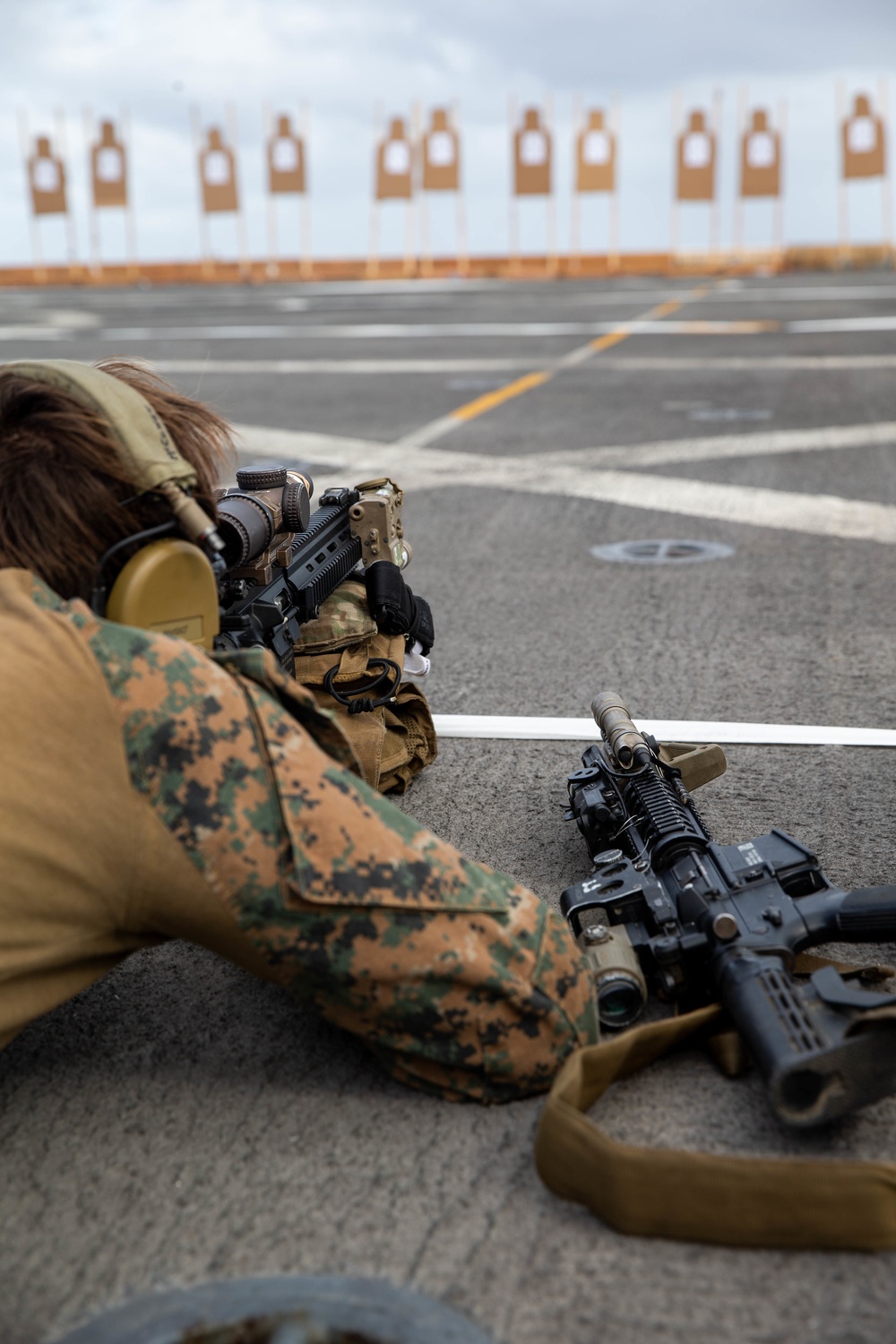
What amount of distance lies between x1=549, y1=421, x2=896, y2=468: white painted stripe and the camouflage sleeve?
5577mm

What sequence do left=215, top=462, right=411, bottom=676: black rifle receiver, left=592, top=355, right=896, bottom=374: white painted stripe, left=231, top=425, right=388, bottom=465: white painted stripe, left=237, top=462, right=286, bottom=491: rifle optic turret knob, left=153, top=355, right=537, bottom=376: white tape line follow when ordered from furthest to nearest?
left=153, top=355, right=537, bottom=376: white tape line → left=592, top=355, right=896, bottom=374: white painted stripe → left=231, top=425, right=388, bottom=465: white painted stripe → left=237, top=462, right=286, bottom=491: rifle optic turret knob → left=215, top=462, right=411, bottom=676: black rifle receiver

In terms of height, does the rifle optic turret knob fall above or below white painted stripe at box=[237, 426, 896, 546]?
above

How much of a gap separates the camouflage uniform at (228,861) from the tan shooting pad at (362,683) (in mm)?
998

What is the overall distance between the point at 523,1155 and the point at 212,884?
0.59 metres

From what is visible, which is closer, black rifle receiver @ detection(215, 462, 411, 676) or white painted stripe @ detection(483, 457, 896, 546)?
black rifle receiver @ detection(215, 462, 411, 676)

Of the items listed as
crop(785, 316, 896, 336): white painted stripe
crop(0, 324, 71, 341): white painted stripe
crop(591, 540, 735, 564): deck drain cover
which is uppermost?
crop(0, 324, 71, 341): white painted stripe

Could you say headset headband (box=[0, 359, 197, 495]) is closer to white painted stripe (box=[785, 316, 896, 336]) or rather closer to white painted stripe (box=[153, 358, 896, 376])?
white painted stripe (box=[153, 358, 896, 376])

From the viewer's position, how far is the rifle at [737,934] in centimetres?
185

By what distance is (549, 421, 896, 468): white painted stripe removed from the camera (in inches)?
292

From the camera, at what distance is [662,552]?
553 centimetres

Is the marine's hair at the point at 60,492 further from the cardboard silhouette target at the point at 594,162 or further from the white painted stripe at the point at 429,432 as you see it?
the cardboard silhouette target at the point at 594,162

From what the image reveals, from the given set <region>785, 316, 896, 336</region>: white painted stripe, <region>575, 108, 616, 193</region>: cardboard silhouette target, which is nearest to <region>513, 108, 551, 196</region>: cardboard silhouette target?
<region>575, 108, 616, 193</region>: cardboard silhouette target

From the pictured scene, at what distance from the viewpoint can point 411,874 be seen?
1.89 meters

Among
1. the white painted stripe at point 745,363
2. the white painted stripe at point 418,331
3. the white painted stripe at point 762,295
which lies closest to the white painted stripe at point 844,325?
the white painted stripe at point 418,331
